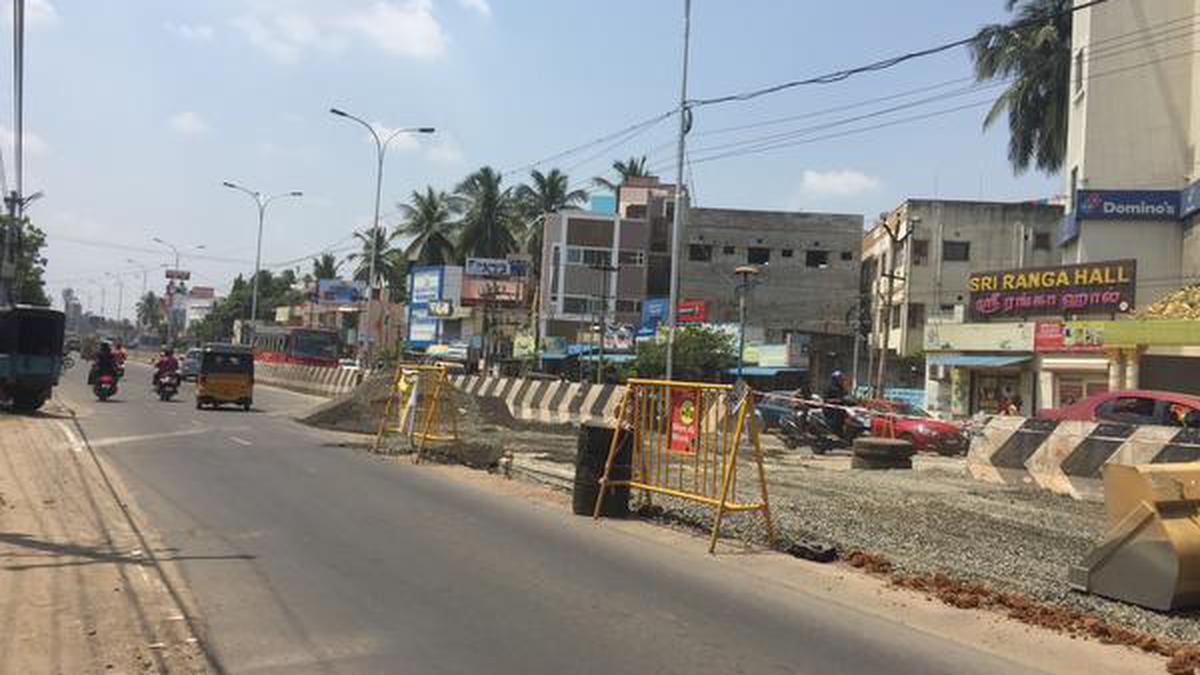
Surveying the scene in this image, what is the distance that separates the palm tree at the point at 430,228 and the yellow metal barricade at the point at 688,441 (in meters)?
74.0

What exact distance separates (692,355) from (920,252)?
49.6ft

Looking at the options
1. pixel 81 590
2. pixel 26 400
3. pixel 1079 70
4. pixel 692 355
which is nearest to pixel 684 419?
pixel 81 590

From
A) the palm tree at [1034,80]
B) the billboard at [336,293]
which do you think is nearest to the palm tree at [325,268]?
the billboard at [336,293]

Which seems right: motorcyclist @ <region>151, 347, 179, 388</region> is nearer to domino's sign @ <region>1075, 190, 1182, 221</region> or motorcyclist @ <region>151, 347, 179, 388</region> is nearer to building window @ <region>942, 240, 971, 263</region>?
domino's sign @ <region>1075, 190, 1182, 221</region>

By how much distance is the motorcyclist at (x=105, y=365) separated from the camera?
32.1 metres

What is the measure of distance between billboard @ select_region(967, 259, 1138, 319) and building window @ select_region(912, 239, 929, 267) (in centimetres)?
1430

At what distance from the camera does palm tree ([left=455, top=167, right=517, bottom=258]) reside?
80.8 metres

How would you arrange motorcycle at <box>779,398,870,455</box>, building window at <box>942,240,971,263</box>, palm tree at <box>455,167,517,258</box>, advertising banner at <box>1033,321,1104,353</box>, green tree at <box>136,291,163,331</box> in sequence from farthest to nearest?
1. green tree at <box>136,291,163,331</box>
2. palm tree at <box>455,167,517,258</box>
3. building window at <box>942,240,971,263</box>
4. advertising banner at <box>1033,321,1104,353</box>
5. motorcycle at <box>779,398,870,455</box>

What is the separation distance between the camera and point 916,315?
187ft

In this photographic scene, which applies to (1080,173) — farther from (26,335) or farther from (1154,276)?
(26,335)

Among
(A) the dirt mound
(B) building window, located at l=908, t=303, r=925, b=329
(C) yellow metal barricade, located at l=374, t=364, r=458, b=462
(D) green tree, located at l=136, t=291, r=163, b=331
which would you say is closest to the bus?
(A) the dirt mound

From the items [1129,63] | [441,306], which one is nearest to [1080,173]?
[1129,63]

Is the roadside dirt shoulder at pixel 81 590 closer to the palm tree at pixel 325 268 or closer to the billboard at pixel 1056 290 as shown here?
the billboard at pixel 1056 290

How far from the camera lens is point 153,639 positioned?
253 inches
